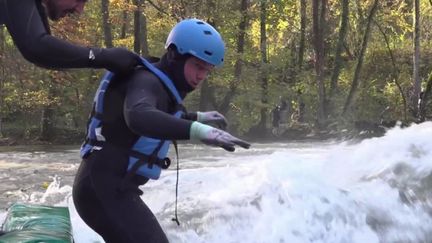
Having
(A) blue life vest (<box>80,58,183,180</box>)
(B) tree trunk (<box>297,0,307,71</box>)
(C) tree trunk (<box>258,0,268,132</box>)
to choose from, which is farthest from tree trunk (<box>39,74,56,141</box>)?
(A) blue life vest (<box>80,58,183,180</box>)

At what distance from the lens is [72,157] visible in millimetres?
12977

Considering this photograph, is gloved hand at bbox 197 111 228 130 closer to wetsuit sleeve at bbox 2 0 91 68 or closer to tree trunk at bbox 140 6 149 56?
wetsuit sleeve at bbox 2 0 91 68

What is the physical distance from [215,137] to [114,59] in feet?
1.56

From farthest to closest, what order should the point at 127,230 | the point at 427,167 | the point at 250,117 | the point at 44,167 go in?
1. the point at 250,117
2. the point at 44,167
3. the point at 427,167
4. the point at 127,230

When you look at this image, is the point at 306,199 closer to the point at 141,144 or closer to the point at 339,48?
the point at 141,144

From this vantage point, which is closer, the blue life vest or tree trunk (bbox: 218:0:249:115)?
→ the blue life vest

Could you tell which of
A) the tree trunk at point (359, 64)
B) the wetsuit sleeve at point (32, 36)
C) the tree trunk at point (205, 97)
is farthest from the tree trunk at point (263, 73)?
the wetsuit sleeve at point (32, 36)

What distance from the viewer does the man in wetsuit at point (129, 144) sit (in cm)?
242

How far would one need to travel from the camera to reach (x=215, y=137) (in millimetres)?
2002

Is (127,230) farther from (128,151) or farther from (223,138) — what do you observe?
(223,138)

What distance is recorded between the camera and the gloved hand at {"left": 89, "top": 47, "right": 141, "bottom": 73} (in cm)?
200

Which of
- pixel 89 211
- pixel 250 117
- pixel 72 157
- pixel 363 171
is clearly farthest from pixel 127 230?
Result: pixel 250 117

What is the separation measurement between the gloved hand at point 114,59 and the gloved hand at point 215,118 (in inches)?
18.6

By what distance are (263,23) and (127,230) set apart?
888 inches
